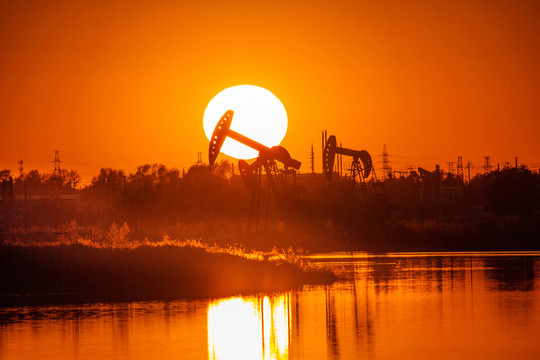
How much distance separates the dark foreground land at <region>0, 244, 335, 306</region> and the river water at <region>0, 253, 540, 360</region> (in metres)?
2.50

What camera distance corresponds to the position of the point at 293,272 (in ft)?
135

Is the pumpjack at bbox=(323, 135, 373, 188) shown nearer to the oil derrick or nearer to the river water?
the oil derrick

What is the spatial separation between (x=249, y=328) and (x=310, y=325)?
161 centimetres

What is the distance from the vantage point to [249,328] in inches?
999

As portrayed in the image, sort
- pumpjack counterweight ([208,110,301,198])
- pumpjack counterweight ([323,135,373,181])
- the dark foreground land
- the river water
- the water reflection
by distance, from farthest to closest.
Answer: pumpjack counterweight ([323,135,373,181]) → pumpjack counterweight ([208,110,301,198]) → the dark foreground land → the river water → the water reflection

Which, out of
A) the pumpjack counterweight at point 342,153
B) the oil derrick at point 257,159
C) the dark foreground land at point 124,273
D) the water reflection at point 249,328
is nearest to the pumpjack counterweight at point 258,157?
the oil derrick at point 257,159

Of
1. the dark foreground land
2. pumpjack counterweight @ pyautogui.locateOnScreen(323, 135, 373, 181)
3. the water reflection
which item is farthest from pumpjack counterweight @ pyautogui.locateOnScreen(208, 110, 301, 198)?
the water reflection

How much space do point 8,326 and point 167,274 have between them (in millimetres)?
11711

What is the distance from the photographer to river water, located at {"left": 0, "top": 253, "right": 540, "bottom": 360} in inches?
848

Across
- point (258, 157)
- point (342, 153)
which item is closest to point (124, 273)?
point (258, 157)

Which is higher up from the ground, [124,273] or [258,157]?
[258,157]

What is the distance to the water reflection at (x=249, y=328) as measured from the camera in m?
21.3

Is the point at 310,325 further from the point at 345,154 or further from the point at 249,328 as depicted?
the point at 345,154

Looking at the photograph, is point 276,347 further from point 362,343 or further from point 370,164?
point 370,164
